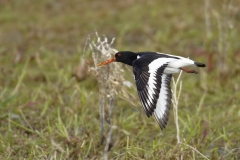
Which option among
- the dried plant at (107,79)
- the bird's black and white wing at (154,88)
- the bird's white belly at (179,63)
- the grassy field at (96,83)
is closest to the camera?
the bird's black and white wing at (154,88)

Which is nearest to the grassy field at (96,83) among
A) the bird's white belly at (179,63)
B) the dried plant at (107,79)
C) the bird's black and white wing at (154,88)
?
the dried plant at (107,79)

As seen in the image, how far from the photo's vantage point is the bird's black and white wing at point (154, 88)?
3.44 m

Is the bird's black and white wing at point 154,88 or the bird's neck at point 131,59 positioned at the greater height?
the bird's neck at point 131,59

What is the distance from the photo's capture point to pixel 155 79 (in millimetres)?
3553

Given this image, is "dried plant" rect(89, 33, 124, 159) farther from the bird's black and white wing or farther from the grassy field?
the bird's black and white wing

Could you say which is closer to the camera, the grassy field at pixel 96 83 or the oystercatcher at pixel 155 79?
the oystercatcher at pixel 155 79

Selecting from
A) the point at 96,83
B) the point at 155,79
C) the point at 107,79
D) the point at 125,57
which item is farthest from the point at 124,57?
the point at 96,83

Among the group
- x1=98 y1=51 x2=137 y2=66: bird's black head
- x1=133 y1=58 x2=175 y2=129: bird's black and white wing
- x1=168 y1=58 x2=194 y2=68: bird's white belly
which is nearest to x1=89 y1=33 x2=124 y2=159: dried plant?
x1=98 y1=51 x2=137 y2=66: bird's black head

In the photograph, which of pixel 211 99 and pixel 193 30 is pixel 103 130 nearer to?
pixel 211 99

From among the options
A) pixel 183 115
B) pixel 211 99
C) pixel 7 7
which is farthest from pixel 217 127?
pixel 7 7

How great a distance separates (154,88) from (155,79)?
9 cm

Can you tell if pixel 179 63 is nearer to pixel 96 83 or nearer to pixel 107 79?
pixel 107 79

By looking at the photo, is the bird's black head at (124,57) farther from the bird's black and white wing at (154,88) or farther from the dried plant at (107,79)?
the bird's black and white wing at (154,88)

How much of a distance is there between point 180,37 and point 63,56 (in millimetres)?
1898
